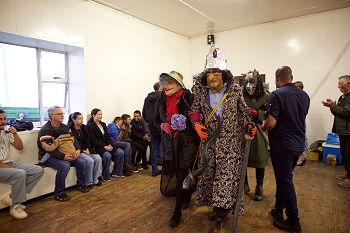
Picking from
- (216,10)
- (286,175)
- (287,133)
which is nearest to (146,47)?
(216,10)

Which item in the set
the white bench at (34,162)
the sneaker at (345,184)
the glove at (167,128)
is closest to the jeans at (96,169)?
the white bench at (34,162)

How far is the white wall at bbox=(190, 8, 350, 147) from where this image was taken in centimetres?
471

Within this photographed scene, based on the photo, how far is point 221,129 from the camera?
2051mm

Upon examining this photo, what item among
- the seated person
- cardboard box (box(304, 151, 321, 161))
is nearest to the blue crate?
cardboard box (box(304, 151, 321, 161))

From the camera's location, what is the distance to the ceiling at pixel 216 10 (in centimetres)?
429

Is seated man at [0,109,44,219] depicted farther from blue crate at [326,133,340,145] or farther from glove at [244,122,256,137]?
blue crate at [326,133,340,145]

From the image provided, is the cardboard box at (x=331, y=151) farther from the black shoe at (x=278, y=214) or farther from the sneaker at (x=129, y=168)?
the sneaker at (x=129, y=168)

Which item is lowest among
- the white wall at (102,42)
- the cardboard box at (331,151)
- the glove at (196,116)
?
the cardboard box at (331,151)

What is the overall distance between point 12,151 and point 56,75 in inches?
68.7

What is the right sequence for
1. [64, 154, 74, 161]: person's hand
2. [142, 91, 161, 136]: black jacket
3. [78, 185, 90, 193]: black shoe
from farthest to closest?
[142, 91, 161, 136]: black jacket
[78, 185, 90, 193]: black shoe
[64, 154, 74, 161]: person's hand

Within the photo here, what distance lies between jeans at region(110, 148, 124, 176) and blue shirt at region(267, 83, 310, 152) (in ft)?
8.36

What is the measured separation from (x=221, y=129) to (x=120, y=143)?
2.48 m

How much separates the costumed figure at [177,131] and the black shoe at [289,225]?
0.93 metres

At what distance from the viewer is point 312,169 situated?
413 centimetres
